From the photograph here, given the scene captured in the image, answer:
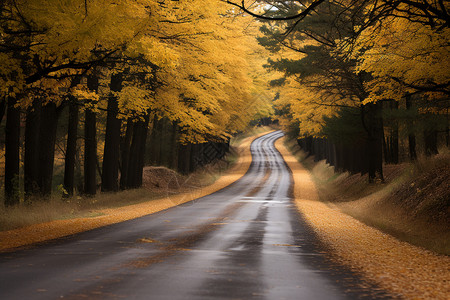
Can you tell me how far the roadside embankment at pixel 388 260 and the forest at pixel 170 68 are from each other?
3.84 meters

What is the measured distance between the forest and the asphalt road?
352 cm

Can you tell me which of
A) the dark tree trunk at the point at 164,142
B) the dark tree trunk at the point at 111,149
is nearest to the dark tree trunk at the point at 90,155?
the dark tree trunk at the point at 111,149

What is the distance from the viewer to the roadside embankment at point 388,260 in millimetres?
6676

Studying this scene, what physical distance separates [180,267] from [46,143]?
11836 millimetres

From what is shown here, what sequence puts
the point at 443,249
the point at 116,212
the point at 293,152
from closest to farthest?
the point at 443,249 < the point at 116,212 < the point at 293,152

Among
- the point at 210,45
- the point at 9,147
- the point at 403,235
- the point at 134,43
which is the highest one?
the point at 210,45

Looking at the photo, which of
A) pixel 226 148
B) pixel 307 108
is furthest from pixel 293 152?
pixel 307 108

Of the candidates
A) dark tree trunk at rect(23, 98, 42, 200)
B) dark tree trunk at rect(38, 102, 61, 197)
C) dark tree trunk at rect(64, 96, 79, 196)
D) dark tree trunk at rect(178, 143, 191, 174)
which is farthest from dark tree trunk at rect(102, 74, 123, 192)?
dark tree trunk at rect(178, 143, 191, 174)

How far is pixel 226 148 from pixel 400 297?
62.1 meters

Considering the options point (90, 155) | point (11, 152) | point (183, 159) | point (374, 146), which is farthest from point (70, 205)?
point (183, 159)

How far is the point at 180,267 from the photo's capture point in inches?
296

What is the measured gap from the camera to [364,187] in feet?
86.4

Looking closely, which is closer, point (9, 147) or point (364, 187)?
point (9, 147)

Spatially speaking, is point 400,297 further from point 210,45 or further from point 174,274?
point 210,45
